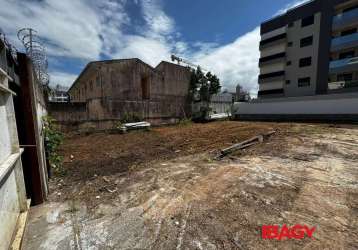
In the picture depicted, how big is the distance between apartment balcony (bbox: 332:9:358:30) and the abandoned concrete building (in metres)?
15.9

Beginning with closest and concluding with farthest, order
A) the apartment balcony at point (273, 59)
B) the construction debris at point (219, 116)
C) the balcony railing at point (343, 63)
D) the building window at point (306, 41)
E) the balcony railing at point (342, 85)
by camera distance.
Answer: the balcony railing at point (342, 85) → the balcony railing at point (343, 63) → the construction debris at point (219, 116) → the building window at point (306, 41) → the apartment balcony at point (273, 59)

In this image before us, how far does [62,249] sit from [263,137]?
7479mm

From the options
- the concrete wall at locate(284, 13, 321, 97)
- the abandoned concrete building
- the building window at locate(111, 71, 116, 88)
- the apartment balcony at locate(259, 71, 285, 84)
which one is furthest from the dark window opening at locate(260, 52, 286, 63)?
the building window at locate(111, 71, 116, 88)

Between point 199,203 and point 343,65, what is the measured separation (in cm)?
2165

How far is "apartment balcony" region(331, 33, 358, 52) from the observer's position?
15.6m

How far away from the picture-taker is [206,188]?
319 centimetres

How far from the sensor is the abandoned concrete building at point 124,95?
32.2 ft

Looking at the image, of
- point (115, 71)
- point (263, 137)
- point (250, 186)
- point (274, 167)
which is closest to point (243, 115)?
point (263, 137)

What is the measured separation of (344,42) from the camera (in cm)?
1616

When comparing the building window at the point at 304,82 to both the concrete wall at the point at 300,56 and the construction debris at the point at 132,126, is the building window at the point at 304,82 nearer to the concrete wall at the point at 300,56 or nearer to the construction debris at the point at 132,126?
the concrete wall at the point at 300,56

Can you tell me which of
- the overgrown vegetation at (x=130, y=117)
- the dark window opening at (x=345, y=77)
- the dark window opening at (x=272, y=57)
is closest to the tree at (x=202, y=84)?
the overgrown vegetation at (x=130, y=117)

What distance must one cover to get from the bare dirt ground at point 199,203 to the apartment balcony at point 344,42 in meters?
17.7

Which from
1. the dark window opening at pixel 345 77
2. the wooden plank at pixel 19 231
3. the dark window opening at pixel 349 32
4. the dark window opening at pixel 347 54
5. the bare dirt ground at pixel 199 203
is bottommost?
the bare dirt ground at pixel 199 203

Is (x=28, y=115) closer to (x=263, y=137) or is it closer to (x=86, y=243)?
(x=86, y=243)
